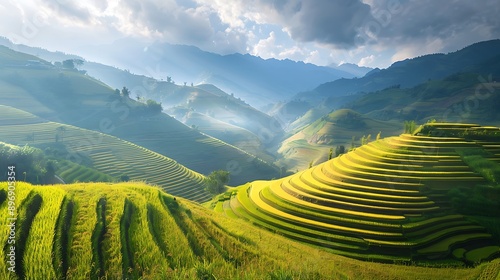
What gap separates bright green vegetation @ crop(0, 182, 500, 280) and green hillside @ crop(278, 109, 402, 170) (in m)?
127

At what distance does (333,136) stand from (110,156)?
451 ft

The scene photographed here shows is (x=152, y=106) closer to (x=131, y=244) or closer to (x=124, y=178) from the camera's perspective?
(x=124, y=178)

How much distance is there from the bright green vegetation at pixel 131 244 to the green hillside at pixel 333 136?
127 meters

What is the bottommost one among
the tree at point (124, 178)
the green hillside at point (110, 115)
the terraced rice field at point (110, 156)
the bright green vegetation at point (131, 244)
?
the tree at point (124, 178)

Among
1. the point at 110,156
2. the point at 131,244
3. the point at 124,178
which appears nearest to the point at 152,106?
the point at 110,156

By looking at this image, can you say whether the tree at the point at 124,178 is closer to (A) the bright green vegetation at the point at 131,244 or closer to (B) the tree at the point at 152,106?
(A) the bright green vegetation at the point at 131,244

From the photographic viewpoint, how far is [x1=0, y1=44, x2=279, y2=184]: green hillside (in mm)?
124037

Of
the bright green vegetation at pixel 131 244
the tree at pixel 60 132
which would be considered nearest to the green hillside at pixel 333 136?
the tree at pixel 60 132

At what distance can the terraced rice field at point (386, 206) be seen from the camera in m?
23.1

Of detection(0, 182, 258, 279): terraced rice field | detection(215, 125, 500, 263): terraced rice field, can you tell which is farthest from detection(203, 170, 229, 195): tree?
detection(0, 182, 258, 279): terraced rice field

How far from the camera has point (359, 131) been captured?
17338cm

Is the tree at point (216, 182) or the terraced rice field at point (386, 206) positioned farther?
the tree at point (216, 182)

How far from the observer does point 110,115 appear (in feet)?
502

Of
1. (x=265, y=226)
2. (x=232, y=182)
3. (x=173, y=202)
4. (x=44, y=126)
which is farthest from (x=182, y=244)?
(x=44, y=126)
